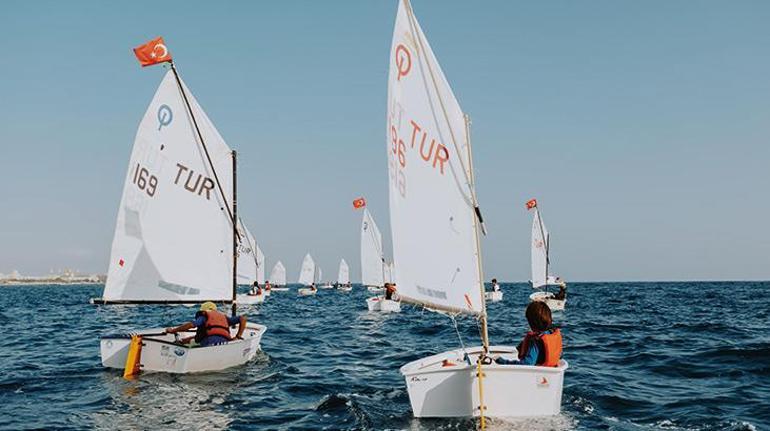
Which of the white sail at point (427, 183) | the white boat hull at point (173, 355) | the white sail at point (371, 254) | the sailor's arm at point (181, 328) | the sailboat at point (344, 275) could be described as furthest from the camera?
the sailboat at point (344, 275)

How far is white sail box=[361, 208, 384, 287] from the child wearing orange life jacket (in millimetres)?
52318

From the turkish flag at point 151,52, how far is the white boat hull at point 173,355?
354 inches

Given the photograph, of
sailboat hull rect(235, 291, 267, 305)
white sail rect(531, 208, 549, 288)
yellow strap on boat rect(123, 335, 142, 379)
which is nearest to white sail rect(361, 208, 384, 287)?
sailboat hull rect(235, 291, 267, 305)

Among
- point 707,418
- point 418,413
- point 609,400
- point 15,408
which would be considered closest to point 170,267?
point 15,408

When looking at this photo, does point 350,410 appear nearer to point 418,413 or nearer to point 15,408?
point 418,413

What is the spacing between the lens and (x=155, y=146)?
19.5 metres

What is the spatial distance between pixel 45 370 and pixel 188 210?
6477 mm

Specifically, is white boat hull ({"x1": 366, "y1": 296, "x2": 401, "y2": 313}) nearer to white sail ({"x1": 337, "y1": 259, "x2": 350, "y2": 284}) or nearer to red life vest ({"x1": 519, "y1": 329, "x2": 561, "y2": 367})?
red life vest ({"x1": 519, "y1": 329, "x2": 561, "y2": 367})

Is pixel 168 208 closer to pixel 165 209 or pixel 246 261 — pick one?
pixel 165 209

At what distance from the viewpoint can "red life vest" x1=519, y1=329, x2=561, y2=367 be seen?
1095cm

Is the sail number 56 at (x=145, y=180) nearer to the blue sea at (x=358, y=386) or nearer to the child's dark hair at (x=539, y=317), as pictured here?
the blue sea at (x=358, y=386)

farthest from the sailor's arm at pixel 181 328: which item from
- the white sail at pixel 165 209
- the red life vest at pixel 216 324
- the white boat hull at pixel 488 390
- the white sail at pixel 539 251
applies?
the white sail at pixel 539 251

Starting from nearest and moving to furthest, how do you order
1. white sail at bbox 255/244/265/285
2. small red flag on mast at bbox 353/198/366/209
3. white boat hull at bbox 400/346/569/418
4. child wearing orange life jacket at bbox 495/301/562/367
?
white boat hull at bbox 400/346/569/418 → child wearing orange life jacket at bbox 495/301/562/367 → small red flag on mast at bbox 353/198/366/209 → white sail at bbox 255/244/265/285

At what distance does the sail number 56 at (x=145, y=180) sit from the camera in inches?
768
